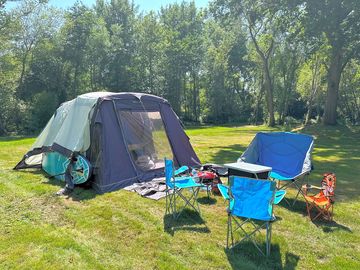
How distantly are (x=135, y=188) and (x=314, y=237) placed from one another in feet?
10.2

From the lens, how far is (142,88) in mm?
30359

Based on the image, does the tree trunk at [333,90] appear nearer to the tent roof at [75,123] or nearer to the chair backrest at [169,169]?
the tent roof at [75,123]

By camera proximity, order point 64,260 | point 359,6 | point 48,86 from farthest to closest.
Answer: point 48,86, point 359,6, point 64,260

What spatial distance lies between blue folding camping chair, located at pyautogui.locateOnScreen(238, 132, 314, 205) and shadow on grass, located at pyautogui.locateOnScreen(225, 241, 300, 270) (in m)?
2.07

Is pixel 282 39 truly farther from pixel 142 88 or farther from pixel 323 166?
pixel 323 166

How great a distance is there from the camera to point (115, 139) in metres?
6.20

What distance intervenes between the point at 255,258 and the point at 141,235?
1.42 metres

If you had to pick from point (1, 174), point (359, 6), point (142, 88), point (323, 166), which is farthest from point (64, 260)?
point (142, 88)

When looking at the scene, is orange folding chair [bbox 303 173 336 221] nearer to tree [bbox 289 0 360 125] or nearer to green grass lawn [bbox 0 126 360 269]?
green grass lawn [bbox 0 126 360 269]

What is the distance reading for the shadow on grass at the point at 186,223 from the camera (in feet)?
13.9

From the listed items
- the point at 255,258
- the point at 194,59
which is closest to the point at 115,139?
the point at 255,258

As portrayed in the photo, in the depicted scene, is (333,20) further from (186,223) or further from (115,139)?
(186,223)

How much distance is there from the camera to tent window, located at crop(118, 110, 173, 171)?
6488 mm

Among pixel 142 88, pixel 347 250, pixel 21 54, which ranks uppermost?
pixel 21 54
